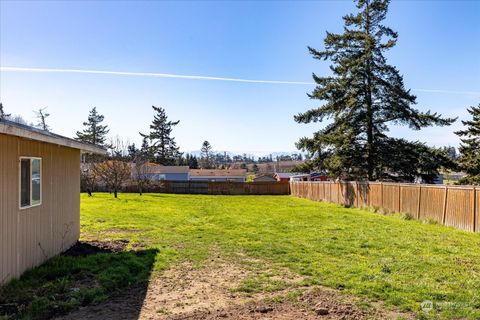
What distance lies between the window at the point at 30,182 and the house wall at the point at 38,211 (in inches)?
4.9

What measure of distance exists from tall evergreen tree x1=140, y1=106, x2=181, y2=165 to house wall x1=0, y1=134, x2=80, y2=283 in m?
56.6

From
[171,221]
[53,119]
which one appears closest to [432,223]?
[171,221]

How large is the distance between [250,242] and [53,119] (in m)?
47.3

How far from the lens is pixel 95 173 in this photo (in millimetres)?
32250

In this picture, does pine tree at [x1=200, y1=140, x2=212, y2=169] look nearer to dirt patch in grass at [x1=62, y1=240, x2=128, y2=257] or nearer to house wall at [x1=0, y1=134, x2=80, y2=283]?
dirt patch in grass at [x1=62, y1=240, x2=128, y2=257]

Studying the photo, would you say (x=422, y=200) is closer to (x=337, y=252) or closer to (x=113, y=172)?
(x=337, y=252)

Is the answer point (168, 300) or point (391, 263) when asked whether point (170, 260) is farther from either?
point (391, 263)

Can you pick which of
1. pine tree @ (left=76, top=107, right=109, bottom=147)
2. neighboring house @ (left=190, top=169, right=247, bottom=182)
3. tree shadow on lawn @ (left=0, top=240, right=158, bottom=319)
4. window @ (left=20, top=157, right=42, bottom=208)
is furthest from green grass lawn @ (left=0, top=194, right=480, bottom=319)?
pine tree @ (left=76, top=107, right=109, bottom=147)

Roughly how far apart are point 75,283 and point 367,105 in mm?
22397

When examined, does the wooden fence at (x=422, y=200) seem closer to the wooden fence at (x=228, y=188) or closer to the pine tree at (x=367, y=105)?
the pine tree at (x=367, y=105)

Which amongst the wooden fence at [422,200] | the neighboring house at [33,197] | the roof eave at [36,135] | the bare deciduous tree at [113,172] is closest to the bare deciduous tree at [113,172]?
the bare deciduous tree at [113,172]

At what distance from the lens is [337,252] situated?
27.9 ft

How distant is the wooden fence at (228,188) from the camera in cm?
4059

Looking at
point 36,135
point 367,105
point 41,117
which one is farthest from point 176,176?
point 36,135
